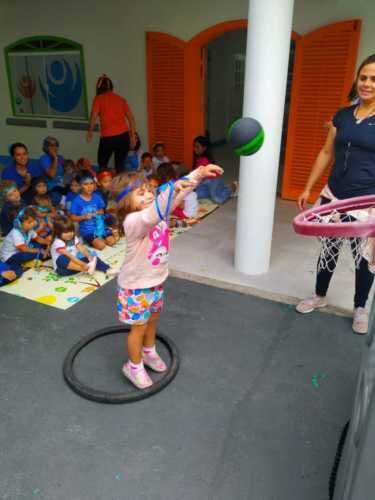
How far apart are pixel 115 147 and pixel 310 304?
380 centimetres

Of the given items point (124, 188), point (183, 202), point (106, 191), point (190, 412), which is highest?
point (124, 188)

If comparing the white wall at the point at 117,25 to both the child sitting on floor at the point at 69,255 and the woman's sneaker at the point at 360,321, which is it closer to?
the woman's sneaker at the point at 360,321

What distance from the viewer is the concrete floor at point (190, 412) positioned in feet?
6.43

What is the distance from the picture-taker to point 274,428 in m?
2.24

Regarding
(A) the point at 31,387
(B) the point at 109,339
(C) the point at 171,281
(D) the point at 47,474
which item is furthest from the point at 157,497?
(C) the point at 171,281

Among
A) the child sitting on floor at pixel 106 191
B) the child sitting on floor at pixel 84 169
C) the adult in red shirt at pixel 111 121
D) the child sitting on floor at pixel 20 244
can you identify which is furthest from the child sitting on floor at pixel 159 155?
the child sitting on floor at pixel 20 244

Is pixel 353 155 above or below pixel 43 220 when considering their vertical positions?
above

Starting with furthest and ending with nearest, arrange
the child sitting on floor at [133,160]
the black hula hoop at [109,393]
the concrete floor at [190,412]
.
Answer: the child sitting on floor at [133,160], the black hula hoop at [109,393], the concrete floor at [190,412]

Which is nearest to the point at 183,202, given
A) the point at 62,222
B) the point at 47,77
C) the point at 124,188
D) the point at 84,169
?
the point at 84,169

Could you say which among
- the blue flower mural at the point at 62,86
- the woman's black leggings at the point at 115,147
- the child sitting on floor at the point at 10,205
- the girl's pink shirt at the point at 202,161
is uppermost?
the blue flower mural at the point at 62,86

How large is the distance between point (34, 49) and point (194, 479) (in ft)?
25.2

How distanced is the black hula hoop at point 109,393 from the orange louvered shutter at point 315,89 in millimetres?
3764

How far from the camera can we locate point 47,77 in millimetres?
7543

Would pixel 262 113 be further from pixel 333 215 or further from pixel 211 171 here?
pixel 211 171
